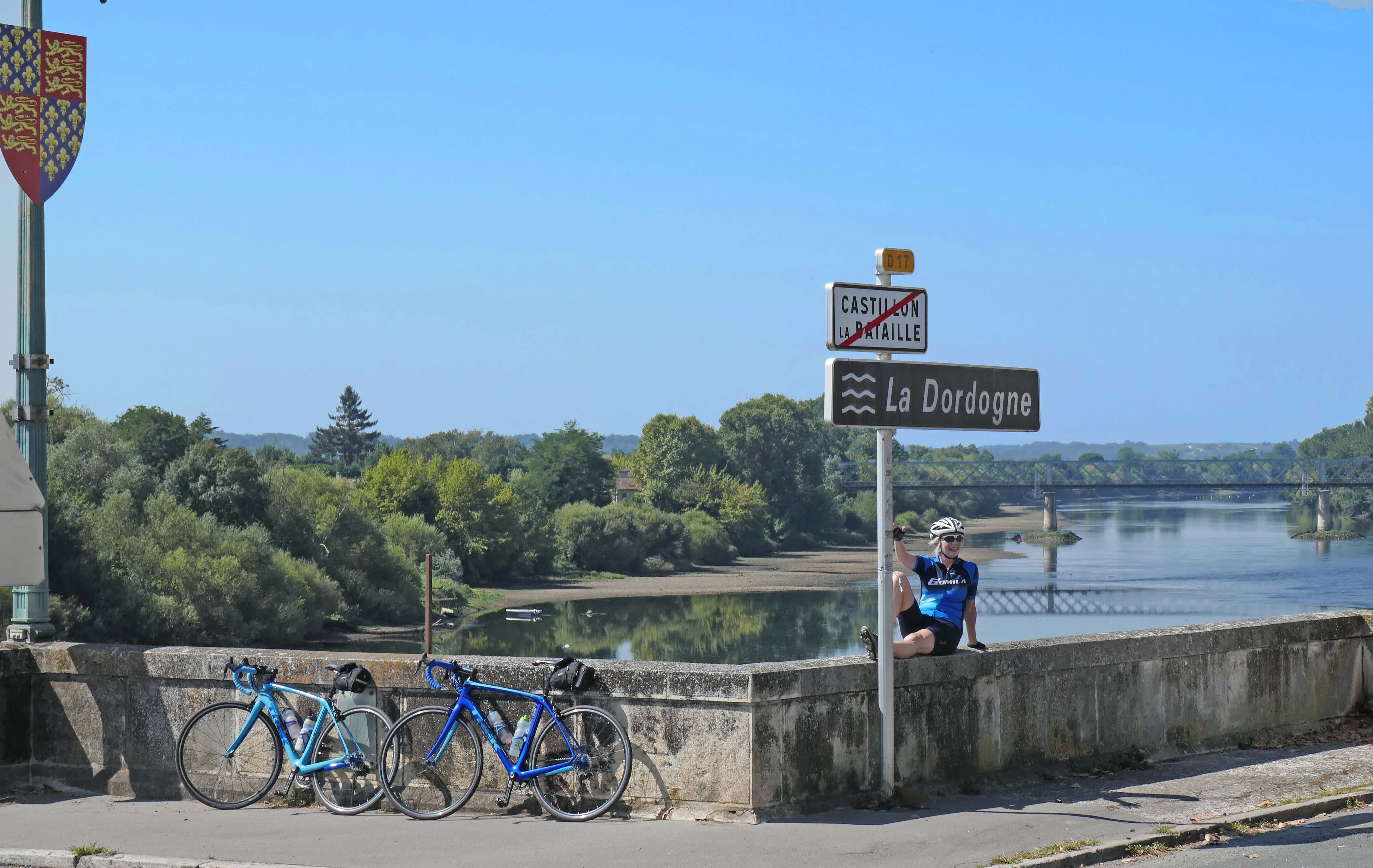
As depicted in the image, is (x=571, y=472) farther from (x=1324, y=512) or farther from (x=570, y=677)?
(x=570, y=677)

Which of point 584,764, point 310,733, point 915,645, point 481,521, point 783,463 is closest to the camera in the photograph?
point 584,764

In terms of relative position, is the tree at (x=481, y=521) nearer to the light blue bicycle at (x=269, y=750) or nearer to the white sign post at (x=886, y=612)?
the light blue bicycle at (x=269, y=750)

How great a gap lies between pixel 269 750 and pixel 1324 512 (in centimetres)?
15005

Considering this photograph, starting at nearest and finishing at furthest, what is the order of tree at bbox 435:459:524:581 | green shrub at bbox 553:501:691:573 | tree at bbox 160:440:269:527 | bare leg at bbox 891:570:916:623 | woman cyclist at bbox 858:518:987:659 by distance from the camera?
bare leg at bbox 891:570:916:623
woman cyclist at bbox 858:518:987:659
tree at bbox 160:440:269:527
tree at bbox 435:459:524:581
green shrub at bbox 553:501:691:573

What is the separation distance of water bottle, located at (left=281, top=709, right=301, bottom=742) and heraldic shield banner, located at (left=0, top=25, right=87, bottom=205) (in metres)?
3.67

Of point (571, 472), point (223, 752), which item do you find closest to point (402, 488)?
point (571, 472)

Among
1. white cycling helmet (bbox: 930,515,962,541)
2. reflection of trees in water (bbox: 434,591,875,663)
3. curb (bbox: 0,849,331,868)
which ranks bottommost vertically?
reflection of trees in water (bbox: 434,591,875,663)

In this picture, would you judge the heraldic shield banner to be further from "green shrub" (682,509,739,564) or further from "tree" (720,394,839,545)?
"tree" (720,394,839,545)

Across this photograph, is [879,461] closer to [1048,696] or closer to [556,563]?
[1048,696]

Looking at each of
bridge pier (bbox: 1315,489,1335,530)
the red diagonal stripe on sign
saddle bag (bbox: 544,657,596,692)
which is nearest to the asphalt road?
saddle bag (bbox: 544,657,596,692)

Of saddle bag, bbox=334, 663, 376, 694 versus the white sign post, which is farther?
saddle bag, bbox=334, 663, 376, 694

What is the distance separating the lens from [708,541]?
387 feet

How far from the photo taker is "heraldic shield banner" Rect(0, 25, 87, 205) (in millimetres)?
8625

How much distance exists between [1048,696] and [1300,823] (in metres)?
1.55
